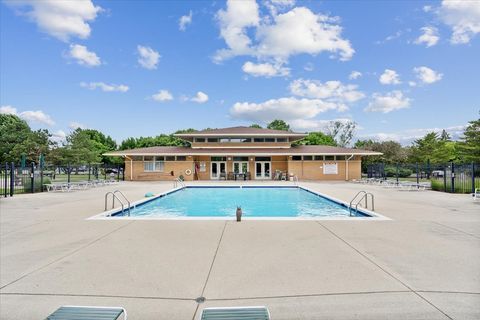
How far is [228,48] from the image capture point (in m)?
27.1

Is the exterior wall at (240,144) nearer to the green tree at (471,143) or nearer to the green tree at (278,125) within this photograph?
the green tree at (471,143)

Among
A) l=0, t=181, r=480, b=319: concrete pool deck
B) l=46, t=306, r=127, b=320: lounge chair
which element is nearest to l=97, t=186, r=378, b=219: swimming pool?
l=0, t=181, r=480, b=319: concrete pool deck

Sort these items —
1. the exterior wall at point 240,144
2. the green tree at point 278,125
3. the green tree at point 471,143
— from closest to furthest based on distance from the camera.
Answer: the green tree at point 471,143, the exterior wall at point 240,144, the green tree at point 278,125

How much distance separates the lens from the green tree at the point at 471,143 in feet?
105

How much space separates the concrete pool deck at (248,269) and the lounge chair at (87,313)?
1.95 ft

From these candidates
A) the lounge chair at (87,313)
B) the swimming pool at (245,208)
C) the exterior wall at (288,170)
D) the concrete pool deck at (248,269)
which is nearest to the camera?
the lounge chair at (87,313)

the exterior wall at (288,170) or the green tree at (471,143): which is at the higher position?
the green tree at (471,143)

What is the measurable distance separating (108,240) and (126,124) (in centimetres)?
Result: 3252

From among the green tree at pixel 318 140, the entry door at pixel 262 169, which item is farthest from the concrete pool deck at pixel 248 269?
the green tree at pixel 318 140

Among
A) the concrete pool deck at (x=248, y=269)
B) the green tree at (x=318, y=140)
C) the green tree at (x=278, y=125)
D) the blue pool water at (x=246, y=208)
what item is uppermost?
the green tree at (x=278, y=125)

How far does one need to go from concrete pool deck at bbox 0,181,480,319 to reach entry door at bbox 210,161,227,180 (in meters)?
22.4

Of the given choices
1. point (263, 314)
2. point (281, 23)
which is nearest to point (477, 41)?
point (263, 314)

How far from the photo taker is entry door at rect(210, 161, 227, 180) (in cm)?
3045

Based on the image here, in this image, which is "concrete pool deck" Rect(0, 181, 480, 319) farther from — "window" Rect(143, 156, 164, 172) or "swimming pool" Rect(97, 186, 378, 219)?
"window" Rect(143, 156, 164, 172)
